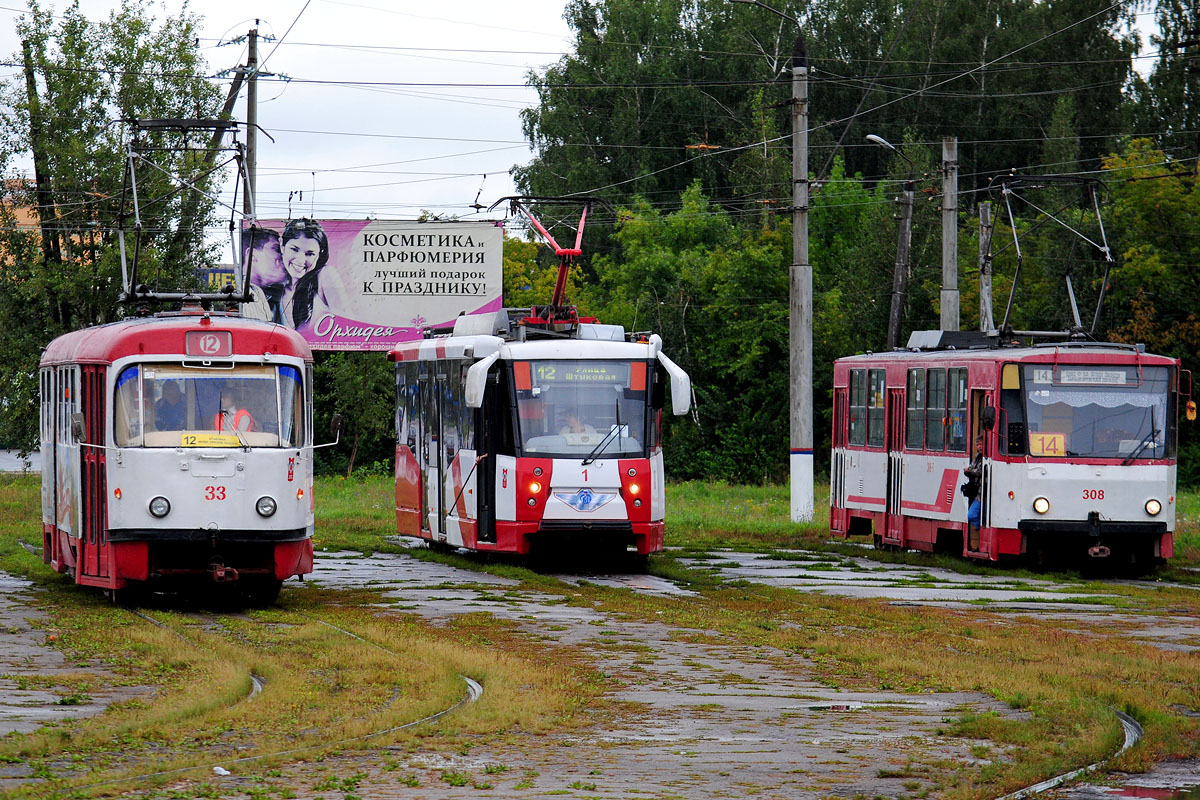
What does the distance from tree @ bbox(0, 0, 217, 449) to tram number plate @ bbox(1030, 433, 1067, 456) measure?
20.9 metres

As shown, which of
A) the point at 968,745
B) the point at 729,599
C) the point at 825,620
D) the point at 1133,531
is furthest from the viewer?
the point at 1133,531

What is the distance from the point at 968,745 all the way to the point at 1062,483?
43.3ft

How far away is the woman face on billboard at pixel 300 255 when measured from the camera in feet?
128

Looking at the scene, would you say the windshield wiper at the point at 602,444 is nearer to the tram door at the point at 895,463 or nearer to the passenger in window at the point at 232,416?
the passenger in window at the point at 232,416

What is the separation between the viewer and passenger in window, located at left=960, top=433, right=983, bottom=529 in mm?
23797

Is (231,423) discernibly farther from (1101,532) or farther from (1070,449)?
(1101,532)

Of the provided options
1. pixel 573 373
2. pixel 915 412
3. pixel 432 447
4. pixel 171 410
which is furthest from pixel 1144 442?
pixel 171 410

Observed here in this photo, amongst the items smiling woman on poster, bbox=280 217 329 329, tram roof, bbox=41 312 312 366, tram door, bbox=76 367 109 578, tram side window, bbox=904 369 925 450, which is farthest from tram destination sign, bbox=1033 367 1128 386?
smiling woman on poster, bbox=280 217 329 329

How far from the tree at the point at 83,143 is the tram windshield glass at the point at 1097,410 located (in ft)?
68.4

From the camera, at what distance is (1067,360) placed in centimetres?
2327

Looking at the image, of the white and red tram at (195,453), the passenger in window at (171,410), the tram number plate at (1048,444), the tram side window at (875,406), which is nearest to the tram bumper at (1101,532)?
→ the tram number plate at (1048,444)

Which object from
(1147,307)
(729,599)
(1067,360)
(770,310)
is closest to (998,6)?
(770,310)

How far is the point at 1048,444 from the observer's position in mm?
23156

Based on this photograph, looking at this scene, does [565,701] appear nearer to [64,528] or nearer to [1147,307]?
[64,528]
